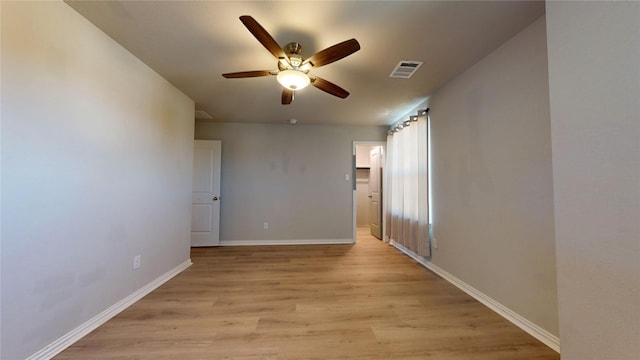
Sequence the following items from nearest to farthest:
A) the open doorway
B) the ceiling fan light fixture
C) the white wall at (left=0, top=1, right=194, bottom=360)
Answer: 1. the white wall at (left=0, top=1, right=194, bottom=360)
2. the ceiling fan light fixture
3. the open doorway

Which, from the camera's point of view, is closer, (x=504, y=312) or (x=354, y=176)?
(x=504, y=312)

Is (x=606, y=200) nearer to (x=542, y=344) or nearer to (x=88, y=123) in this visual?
(x=542, y=344)

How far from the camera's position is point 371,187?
572 cm

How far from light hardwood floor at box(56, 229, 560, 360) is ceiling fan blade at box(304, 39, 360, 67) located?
203cm

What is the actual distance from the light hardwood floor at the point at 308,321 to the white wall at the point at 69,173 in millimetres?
326

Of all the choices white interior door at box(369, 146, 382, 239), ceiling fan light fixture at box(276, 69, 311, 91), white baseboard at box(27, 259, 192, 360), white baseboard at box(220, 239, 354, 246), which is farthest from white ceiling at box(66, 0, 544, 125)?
white baseboard at box(220, 239, 354, 246)

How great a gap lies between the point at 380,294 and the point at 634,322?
1.77m

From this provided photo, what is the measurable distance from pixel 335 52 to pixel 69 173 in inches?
79.1

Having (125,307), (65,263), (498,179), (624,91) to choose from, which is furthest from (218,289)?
(624,91)

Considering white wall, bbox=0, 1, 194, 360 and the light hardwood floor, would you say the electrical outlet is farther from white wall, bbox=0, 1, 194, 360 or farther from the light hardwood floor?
the light hardwood floor

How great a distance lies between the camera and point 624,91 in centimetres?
87

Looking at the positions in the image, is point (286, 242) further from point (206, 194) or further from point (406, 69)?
point (406, 69)

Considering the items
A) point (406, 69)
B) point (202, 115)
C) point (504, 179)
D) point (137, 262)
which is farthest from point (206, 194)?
point (504, 179)

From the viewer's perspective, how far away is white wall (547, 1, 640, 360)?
853 mm
